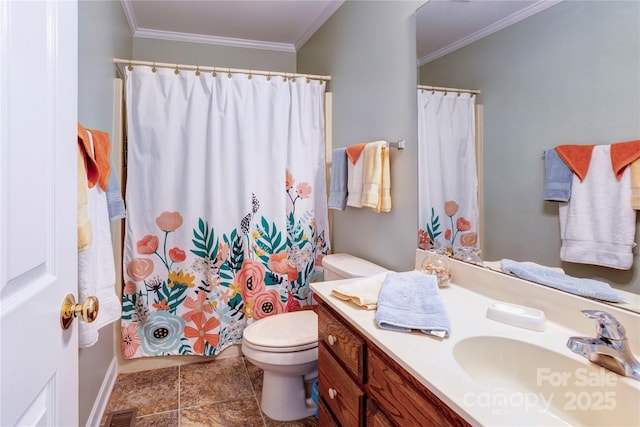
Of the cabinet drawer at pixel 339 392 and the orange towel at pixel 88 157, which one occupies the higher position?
the orange towel at pixel 88 157

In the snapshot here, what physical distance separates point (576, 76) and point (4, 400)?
1.38 m

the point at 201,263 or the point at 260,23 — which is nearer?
the point at 201,263

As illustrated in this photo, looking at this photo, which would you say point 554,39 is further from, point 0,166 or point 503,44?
point 0,166

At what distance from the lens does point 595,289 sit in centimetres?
91

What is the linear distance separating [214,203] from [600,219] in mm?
1947

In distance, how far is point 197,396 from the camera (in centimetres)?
196

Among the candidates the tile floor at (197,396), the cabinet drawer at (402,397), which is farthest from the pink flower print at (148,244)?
the cabinet drawer at (402,397)

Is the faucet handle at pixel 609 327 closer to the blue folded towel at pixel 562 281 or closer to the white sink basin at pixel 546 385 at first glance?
the white sink basin at pixel 546 385

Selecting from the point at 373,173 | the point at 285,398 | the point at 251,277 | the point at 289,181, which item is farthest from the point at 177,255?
the point at 373,173

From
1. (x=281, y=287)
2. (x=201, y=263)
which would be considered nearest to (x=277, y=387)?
(x=281, y=287)

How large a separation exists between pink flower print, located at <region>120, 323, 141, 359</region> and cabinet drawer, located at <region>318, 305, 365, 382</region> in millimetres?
1459

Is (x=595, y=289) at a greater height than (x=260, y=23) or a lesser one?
lesser

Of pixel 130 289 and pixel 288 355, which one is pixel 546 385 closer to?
pixel 288 355

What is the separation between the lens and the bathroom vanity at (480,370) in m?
0.67
